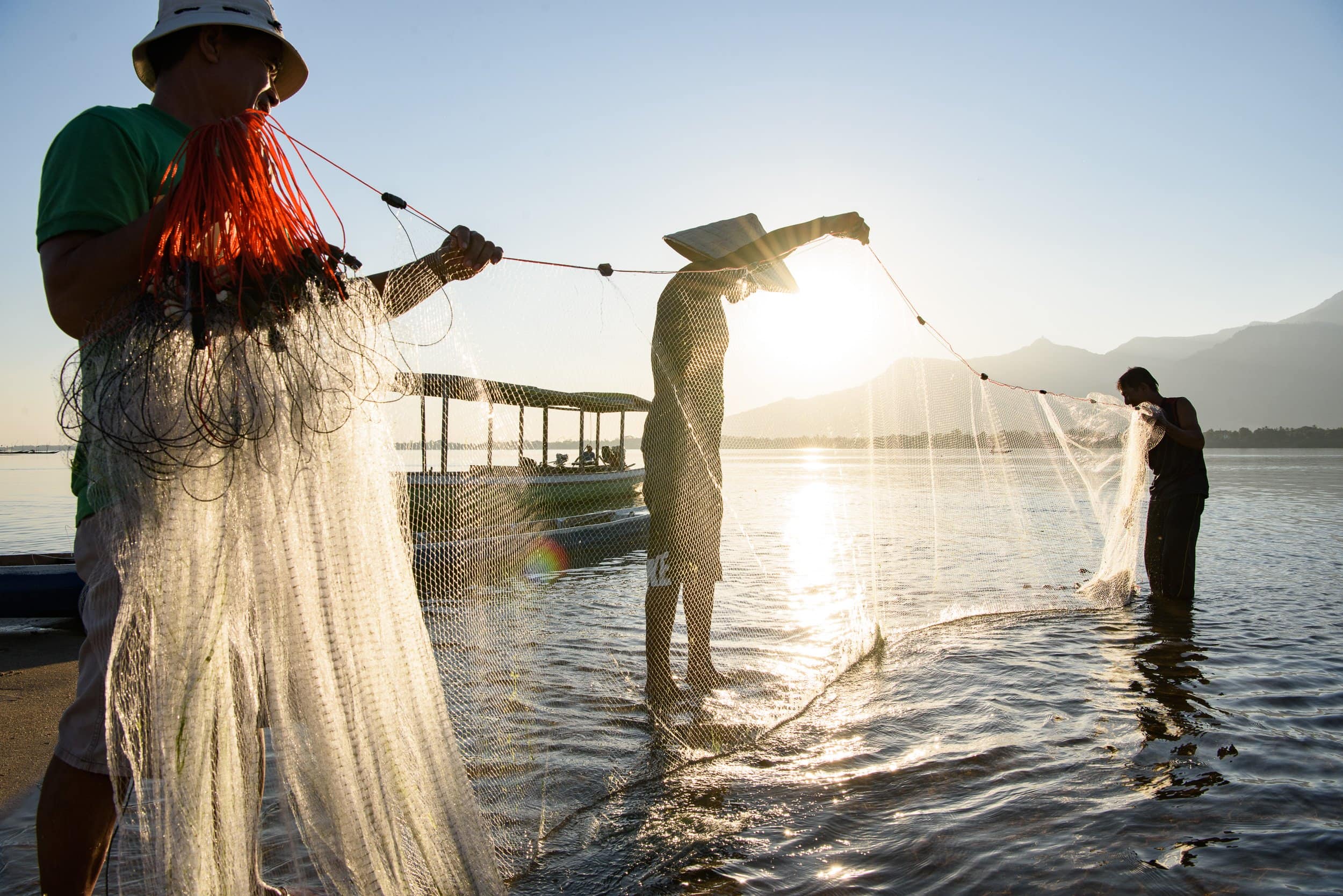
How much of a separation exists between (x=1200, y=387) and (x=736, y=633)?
219 meters

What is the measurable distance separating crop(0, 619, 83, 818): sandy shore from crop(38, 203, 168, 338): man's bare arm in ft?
8.93

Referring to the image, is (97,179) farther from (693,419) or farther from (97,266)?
(693,419)

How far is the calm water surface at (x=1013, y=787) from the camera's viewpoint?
2.44m

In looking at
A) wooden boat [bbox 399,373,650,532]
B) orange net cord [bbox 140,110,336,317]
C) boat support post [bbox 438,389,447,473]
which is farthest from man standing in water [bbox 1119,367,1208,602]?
orange net cord [bbox 140,110,336,317]

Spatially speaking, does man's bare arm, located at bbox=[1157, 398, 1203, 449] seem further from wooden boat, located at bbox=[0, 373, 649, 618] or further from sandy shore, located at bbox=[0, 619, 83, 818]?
sandy shore, located at bbox=[0, 619, 83, 818]

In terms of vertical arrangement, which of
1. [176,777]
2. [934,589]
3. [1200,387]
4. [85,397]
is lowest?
[934,589]

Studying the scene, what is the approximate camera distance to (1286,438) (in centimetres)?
9219

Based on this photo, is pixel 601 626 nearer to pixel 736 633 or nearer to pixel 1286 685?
pixel 736 633

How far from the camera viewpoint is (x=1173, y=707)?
4.14m

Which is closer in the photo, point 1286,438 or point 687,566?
point 687,566

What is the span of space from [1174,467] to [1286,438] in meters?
112

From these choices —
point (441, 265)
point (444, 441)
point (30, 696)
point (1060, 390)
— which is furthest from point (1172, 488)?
point (1060, 390)

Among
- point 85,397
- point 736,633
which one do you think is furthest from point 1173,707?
point 85,397

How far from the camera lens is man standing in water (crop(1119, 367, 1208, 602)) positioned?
6711 millimetres
